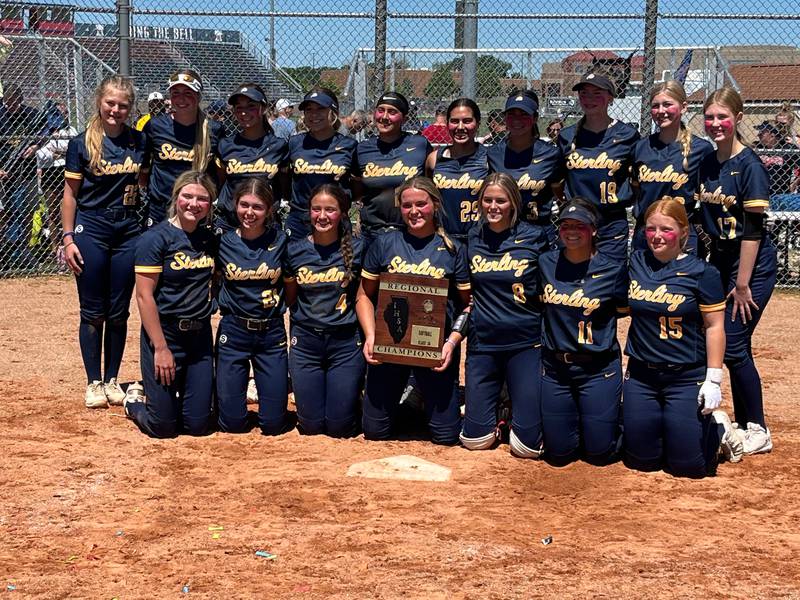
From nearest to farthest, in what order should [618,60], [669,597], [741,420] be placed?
[669,597]
[741,420]
[618,60]

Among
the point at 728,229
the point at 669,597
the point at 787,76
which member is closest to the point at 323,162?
the point at 728,229

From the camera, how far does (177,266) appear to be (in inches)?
240

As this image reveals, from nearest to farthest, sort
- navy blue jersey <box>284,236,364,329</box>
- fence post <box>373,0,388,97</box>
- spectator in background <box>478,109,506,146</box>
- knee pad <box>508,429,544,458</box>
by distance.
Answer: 1. knee pad <box>508,429,544,458</box>
2. navy blue jersey <box>284,236,364,329</box>
3. fence post <box>373,0,388,97</box>
4. spectator in background <box>478,109,506,146</box>

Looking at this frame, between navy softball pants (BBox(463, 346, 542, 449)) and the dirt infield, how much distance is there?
17cm

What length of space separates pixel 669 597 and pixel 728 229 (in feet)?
8.31

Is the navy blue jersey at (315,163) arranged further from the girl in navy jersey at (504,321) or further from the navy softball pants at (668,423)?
the navy softball pants at (668,423)

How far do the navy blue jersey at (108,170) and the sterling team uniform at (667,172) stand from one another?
3.17 metres

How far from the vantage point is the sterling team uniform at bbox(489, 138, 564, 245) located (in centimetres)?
621

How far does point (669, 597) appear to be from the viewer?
3938mm

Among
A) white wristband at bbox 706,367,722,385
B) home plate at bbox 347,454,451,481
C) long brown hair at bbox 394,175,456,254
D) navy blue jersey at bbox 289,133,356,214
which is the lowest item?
home plate at bbox 347,454,451,481

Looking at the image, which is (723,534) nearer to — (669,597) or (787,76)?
(669,597)

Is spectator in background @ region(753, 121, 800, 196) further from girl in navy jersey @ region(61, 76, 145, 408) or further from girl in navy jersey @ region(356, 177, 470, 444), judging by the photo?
girl in navy jersey @ region(61, 76, 145, 408)

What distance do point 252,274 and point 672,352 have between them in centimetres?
245

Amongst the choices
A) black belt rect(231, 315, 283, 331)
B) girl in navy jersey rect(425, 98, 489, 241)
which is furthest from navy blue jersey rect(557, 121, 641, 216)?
black belt rect(231, 315, 283, 331)
